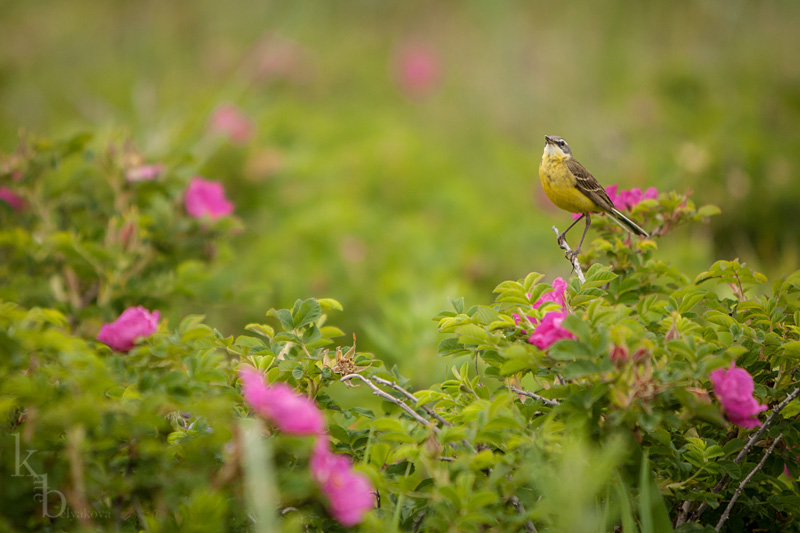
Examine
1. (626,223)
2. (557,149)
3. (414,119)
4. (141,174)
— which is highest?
(557,149)

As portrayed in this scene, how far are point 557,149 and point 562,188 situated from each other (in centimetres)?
32

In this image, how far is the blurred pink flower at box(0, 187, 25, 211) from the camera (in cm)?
247

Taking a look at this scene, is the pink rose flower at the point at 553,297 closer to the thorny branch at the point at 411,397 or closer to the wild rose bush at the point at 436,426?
the wild rose bush at the point at 436,426

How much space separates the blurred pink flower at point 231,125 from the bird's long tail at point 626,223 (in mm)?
3310

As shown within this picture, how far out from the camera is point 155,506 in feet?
4.16

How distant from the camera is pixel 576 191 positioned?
2.07 m

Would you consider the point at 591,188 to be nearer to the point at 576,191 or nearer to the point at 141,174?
A: the point at 576,191

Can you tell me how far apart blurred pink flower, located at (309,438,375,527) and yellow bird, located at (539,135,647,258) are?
3.48 feet

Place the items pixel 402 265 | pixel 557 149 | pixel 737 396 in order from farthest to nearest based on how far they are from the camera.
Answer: pixel 402 265 < pixel 557 149 < pixel 737 396

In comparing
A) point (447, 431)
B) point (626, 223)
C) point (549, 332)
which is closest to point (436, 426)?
point (447, 431)

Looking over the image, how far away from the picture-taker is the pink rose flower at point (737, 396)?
1270 mm

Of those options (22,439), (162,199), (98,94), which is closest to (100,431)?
(22,439)

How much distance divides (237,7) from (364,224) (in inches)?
241

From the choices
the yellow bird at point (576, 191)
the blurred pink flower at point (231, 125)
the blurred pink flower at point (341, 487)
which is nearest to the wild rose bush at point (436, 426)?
the blurred pink flower at point (341, 487)
